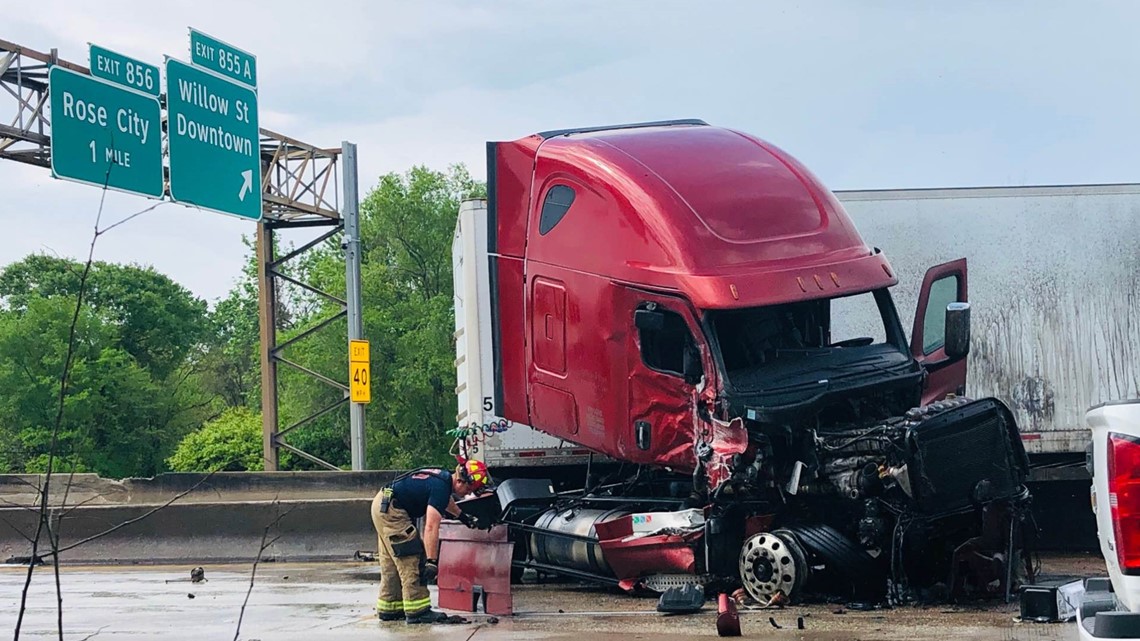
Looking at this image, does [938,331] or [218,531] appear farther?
[218,531]

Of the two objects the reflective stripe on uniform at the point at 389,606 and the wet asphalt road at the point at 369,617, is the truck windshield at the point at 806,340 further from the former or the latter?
the reflective stripe on uniform at the point at 389,606

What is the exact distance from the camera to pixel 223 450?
133 ft

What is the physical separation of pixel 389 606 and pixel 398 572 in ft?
0.72

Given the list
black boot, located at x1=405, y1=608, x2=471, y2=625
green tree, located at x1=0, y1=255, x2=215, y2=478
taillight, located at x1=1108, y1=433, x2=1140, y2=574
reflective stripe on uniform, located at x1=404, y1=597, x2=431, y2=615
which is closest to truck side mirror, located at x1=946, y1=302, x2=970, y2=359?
black boot, located at x1=405, y1=608, x2=471, y2=625

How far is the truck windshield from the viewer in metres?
8.69

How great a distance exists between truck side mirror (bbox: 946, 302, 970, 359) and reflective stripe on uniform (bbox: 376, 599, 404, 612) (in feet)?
14.0

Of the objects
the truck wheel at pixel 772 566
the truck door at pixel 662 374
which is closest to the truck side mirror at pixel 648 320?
the truck door at pixel 662 374

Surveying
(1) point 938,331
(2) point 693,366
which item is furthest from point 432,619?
(1) point 938,331

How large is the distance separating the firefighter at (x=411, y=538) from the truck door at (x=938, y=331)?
353cm

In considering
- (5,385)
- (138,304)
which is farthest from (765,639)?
(138,304)

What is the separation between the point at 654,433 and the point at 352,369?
9735 mm

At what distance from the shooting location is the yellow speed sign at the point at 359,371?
A: 59.3 ft

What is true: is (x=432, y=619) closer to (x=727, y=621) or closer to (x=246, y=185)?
(x=727, y=621)

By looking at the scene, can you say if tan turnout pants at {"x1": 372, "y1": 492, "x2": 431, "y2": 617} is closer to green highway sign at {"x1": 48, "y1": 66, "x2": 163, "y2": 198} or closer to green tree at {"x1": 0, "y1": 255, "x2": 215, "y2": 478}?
green highway sign at {"x1": 48, "y1": 66, "x2": 163, "y2": 198}
